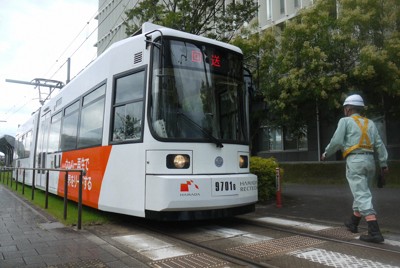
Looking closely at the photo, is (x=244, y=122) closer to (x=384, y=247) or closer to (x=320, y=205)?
(x=384, y=247)

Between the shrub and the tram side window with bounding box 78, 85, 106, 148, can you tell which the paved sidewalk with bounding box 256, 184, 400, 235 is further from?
the tram side window with bounding box 78, 85, 106, 148

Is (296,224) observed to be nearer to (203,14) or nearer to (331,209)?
(331,209)

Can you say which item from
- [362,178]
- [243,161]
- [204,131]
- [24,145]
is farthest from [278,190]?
[24,145]

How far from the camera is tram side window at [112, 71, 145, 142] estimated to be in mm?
6500

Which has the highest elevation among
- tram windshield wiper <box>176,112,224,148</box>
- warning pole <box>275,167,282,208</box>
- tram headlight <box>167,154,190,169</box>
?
tram windshield wiper <box>176,112,224,148</box>

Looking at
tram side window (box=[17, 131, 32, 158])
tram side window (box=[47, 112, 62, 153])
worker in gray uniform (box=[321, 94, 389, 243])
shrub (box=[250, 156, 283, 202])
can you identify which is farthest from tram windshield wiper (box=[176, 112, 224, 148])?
tram side window (box=[17, 131, 32, 158])

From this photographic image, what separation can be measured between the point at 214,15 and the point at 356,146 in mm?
10862

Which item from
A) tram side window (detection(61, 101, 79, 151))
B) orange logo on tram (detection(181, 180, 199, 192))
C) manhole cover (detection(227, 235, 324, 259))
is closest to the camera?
manhole cover (detection(227, 235, 324, 259))

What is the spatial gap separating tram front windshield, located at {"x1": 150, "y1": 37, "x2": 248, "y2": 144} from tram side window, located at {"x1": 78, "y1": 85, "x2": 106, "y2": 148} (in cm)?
169

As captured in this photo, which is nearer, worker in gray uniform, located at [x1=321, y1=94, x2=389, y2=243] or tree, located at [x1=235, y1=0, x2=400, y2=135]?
worker in gray uniform, located at [x1=321, y1=94, x2=389, y2=243]

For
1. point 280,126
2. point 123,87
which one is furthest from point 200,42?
point 280,126

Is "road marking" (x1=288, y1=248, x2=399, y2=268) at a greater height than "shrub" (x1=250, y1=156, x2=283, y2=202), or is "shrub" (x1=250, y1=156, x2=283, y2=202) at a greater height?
"shrub" (x1=250, y1=156, x2=283, y2=202)

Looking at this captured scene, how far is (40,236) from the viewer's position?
625 centimetres

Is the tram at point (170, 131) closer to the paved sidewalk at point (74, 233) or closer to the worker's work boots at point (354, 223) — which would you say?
the paved sidewalk at point (74, 233)
